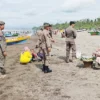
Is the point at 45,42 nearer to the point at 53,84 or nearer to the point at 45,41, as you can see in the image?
the point at 45,41

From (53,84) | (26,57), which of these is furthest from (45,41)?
(26,57)

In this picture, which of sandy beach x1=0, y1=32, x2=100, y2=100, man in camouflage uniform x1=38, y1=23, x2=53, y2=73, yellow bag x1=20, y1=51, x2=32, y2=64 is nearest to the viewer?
sandy beach x1=0, y1=32, x2=100, y2=100

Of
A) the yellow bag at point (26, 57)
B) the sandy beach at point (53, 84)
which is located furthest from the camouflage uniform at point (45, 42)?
the yellow bag at point (26, 57)

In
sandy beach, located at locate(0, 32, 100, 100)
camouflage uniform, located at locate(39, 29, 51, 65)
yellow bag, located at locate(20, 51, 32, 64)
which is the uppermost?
camouflage uniform, located at locate(39, 29, 51, 65)

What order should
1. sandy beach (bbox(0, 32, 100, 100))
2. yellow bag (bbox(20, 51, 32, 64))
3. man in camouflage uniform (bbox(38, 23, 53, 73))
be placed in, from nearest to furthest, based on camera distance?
sandy beach (bbox(0, 32, 100, 100)) → man in camouflage uniform (bbox(38, 23, 53, 73)) → yellow bag (bbox(20, 51, 32, 64))

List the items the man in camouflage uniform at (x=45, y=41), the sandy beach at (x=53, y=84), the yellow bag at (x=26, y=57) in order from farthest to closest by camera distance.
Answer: the yellow bag at (x=26, y=57) < the man in camouflage uniform at (x=45, y=41) < the sandy beach at (x=53, y=84)

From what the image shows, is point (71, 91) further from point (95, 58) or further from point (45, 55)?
point (95, 58)

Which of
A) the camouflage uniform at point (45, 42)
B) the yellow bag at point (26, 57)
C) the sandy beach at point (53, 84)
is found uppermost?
the camouflage uniform at point (45, 42)

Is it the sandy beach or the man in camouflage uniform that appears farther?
the man in camouflage uniform

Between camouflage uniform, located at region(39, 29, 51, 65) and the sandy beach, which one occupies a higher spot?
camouflage uniform, located at region(39, 29, 51, 65)

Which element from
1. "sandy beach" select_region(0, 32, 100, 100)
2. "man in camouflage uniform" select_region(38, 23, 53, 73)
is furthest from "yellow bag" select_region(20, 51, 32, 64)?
"man in camouflage uniform" select_region(38, 23, 53, 73)

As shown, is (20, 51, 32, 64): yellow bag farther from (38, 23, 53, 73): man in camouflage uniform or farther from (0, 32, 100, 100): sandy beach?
(38, 23, 53, 73): man in camouflage uniform

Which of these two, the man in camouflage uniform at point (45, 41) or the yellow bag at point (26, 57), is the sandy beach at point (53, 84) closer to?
the man in camouflage uniform at point (45, 41)

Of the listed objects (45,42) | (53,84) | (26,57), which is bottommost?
(53,84)
